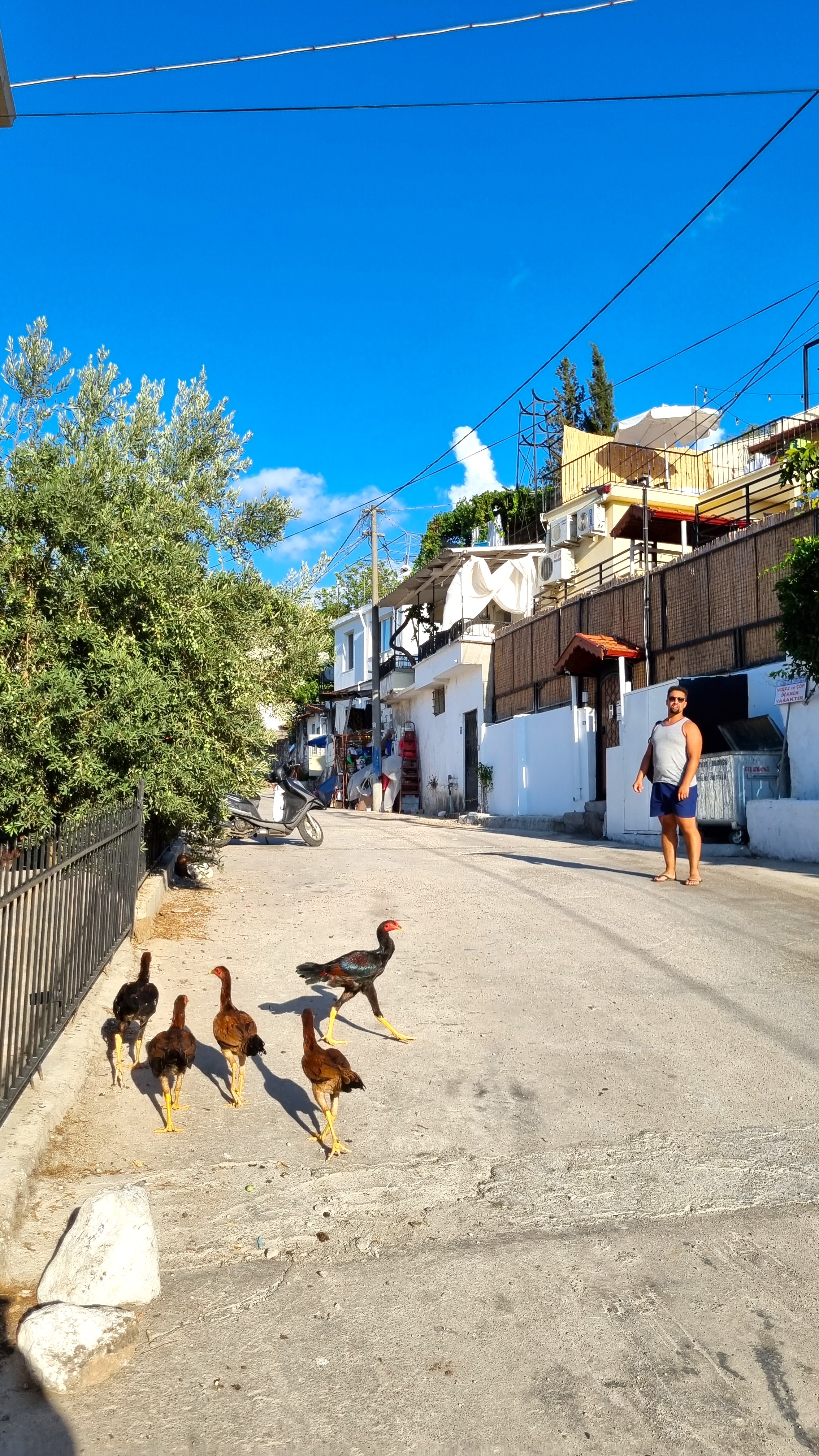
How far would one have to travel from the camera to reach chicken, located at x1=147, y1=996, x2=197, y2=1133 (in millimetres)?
5160

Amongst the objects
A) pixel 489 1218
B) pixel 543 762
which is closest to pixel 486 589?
pixel 543 762

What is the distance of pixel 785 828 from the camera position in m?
13.3

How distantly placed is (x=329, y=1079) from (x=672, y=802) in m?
7.19

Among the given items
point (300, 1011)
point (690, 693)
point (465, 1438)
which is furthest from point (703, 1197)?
point (690, 693)

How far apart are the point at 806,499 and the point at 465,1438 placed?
13.2 meters

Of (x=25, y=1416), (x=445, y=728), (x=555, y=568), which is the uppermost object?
(x=555, y=568)

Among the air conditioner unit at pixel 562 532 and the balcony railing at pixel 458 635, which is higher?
the air conditioner unit at pixel 562 532

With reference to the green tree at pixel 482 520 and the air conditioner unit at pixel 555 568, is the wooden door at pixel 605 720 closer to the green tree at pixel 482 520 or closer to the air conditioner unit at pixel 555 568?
the air conditioner unit at pixel 555 568

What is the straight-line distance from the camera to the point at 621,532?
79.1 feet

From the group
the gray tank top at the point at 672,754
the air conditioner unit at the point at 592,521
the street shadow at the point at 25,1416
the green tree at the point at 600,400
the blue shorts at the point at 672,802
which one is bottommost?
the street shadow at the point at 25,1416

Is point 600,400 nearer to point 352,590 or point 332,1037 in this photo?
point 352,590

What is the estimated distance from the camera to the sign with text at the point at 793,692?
14.0 meters

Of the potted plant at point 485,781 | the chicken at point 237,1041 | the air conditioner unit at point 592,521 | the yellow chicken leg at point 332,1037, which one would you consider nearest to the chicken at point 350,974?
the yellow chicken leg at point 332,1037

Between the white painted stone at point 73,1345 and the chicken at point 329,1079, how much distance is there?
160cm
